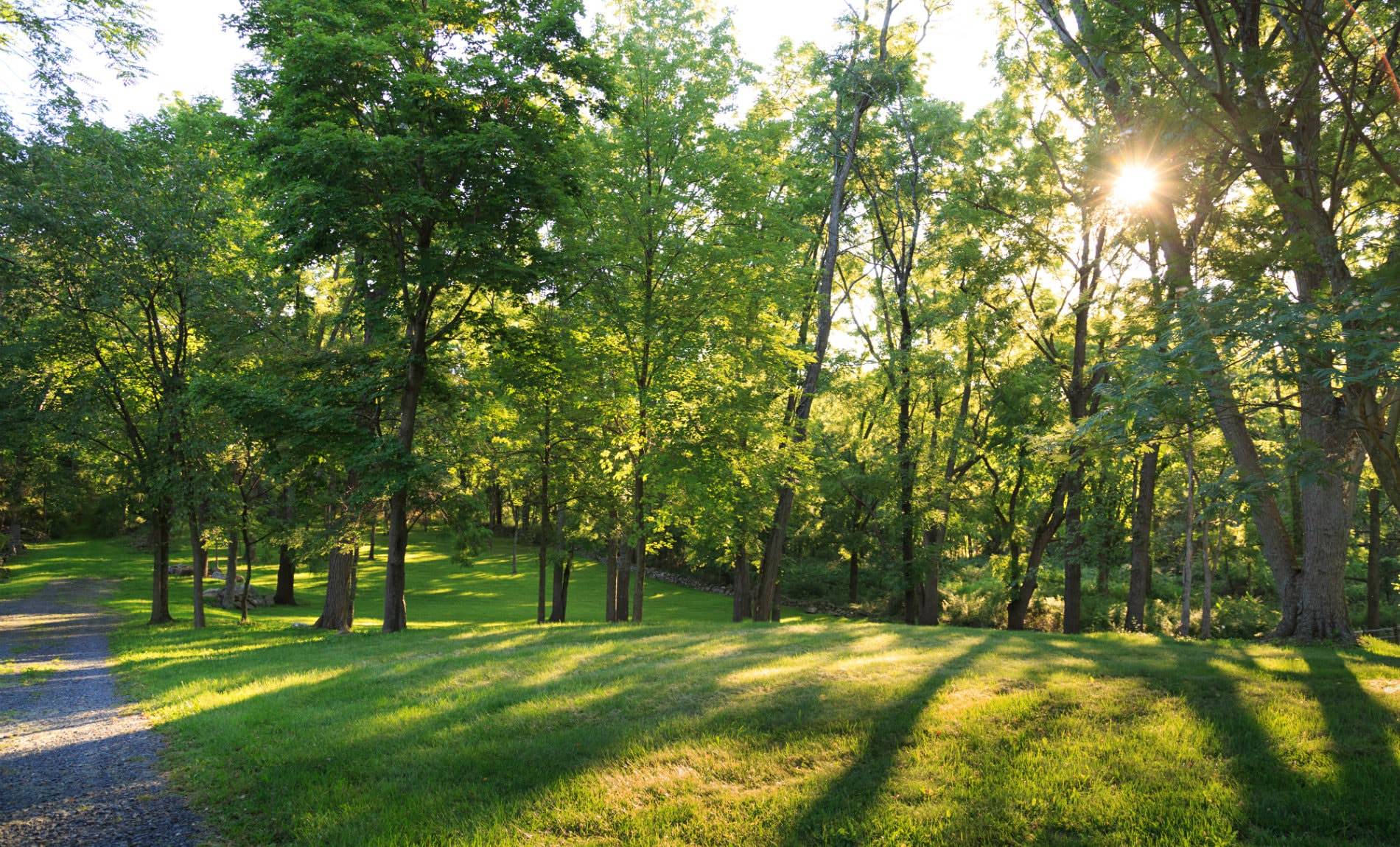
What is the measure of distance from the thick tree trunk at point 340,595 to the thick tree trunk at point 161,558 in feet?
13.4

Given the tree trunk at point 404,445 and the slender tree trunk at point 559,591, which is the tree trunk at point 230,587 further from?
the tree trunk at point 404,445

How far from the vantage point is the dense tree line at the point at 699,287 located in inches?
299

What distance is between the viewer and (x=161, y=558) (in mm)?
18844

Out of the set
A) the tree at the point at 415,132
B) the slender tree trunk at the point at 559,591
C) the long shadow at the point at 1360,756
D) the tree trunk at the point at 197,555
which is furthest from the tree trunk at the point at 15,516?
the long shadow at the point at 1360,756

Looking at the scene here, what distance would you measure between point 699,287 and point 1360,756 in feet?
40.9

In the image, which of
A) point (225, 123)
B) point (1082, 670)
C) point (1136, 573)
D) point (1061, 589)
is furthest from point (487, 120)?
point (1061, 589)

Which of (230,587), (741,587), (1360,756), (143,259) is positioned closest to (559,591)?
(741,587)

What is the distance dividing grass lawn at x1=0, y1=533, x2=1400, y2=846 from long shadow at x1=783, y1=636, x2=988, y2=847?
20mm

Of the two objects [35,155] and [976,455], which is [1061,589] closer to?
[976,455]

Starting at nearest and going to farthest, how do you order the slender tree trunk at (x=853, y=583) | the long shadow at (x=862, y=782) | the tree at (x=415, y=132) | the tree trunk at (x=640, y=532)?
the long shadow at (x=862, y=782) → the tree at (x=415, y=132) → the tree trunk at (x=640, y=532) → the slender tree trunk at (x=853, y=583)

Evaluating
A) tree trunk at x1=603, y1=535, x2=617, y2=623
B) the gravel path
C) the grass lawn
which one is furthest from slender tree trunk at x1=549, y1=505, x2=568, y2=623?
the grass lawn

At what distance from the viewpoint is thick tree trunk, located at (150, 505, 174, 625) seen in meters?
18.3

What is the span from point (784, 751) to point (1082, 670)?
3548 millimetres

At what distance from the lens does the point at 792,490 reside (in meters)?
18.4
